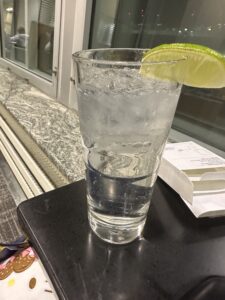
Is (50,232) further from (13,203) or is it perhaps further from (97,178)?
(13,203)

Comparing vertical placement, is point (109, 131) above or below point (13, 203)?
above

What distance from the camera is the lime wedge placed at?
0.77 feet

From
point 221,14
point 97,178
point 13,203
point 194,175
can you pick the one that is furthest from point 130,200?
point 13,203

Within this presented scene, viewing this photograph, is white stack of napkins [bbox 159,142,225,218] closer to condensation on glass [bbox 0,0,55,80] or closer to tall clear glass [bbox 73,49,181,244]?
tall clear glass [bbox 73,49,181,244]

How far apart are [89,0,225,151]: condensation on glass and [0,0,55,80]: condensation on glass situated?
38cm

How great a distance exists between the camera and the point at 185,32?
2.26ft

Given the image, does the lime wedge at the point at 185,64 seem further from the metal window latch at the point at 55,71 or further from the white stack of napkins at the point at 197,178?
the metal window latch at the point at 55,71

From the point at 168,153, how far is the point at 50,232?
239 mm

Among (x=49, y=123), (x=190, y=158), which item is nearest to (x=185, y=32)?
(x=190, y=158)

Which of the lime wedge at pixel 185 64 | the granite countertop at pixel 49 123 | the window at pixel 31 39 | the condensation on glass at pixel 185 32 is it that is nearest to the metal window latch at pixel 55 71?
the window at pixel 31 39

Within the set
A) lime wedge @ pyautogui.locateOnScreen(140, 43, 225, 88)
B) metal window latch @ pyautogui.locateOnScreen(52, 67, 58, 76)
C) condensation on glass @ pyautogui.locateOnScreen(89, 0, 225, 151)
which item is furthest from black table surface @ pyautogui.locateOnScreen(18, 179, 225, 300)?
metal window latch @ pyautogui.locateOnScreen(52, 67, 58, 76)

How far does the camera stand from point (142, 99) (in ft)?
0.81

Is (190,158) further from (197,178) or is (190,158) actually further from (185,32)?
(185,32)

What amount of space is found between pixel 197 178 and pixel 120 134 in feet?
0.61
